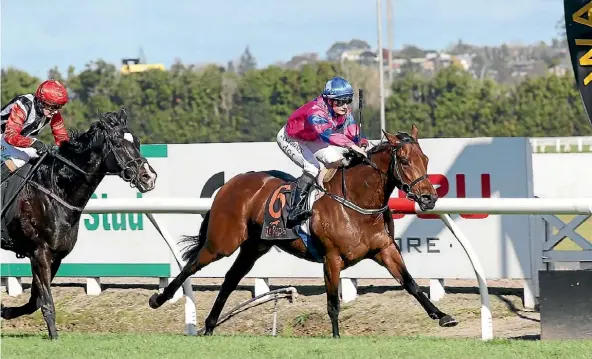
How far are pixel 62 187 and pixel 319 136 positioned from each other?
1.69 metres

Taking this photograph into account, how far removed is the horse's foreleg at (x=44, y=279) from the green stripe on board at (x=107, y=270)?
10.5 feet

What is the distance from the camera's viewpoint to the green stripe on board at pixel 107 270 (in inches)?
428

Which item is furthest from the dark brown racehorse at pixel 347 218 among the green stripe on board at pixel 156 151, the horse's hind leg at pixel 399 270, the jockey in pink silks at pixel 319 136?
the green stripe on board at pixel 156 151

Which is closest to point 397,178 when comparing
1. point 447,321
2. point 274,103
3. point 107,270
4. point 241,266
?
point 447,321

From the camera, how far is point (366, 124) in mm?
40094

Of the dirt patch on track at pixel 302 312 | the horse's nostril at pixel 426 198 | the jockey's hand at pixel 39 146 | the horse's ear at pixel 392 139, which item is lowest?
the dirt patch on track at pixel 302 312

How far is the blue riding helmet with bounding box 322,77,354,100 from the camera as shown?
7918 mm

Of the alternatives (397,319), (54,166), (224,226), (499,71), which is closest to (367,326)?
(397,319)

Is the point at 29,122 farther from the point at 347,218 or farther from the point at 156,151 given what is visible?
the point at 156,151

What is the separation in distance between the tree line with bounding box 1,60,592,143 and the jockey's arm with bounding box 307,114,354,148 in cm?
2935

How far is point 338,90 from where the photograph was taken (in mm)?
7914

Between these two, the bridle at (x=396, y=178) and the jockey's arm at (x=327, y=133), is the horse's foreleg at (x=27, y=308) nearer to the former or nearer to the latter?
the bridle at (x=396, y=178)

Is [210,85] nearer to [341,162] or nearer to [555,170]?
[555,170]

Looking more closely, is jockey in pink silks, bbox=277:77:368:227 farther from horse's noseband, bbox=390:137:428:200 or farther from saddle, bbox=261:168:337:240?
horse's noseband, bbox=390:137:428:200
